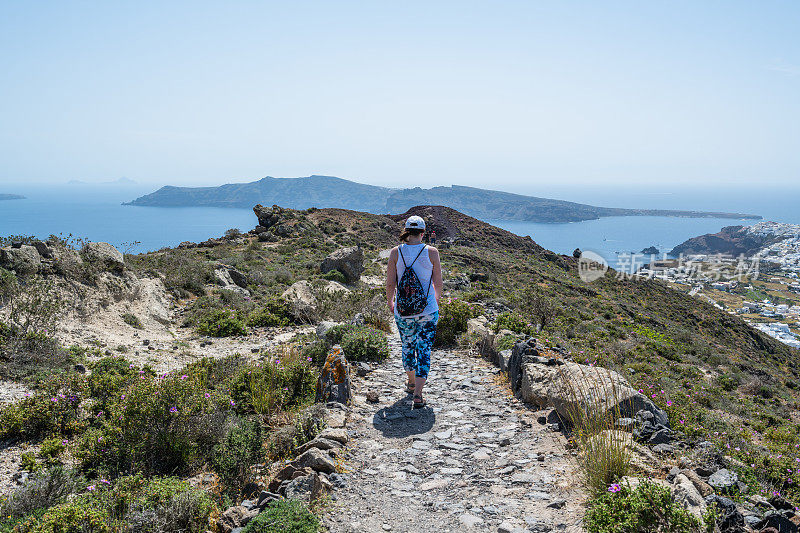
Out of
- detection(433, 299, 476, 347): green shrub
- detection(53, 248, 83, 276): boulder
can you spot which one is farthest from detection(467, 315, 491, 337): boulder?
detection(53, 248, 83, 276): boulder

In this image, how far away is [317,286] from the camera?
14922 mm

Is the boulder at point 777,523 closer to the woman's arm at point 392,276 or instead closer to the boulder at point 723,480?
the boulder at point 723,480

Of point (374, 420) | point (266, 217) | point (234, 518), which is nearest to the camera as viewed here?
point (234, 518)

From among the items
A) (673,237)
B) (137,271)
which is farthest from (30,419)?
(673,237)

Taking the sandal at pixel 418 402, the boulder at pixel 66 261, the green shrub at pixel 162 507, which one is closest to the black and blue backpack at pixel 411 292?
the sandal at pixel 418 402

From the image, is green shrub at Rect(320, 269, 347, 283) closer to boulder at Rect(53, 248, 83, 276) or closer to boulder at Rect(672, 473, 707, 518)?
boulder at Rect(53, 248, 83, 276)

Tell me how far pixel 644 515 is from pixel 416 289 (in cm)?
290

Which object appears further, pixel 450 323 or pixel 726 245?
pixel 726 245

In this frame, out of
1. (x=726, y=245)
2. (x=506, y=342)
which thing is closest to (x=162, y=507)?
(x=506, y=342)

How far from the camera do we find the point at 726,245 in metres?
110

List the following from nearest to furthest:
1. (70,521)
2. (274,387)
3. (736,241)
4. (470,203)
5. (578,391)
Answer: (70,521) → (578,391) → (274,387) → (736,241) → (470,203)

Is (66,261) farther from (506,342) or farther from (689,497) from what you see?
(689,497)

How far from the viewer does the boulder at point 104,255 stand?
432 inches

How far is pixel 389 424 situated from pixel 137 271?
38.5 ft
